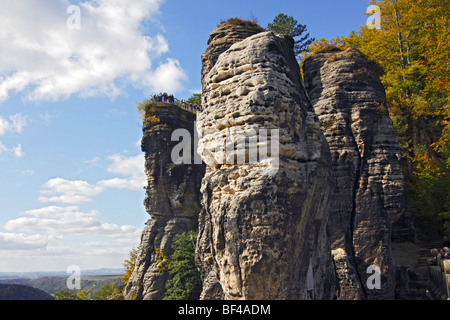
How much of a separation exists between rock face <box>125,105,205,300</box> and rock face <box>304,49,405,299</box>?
12.7 meters

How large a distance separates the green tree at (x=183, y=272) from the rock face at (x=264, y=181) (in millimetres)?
15893

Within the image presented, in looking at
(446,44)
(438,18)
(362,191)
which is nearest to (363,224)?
(362,191)

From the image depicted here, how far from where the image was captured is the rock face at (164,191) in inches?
1009

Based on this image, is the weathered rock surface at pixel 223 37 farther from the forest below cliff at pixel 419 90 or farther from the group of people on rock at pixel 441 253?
the group of people on rock at pixel 441 253

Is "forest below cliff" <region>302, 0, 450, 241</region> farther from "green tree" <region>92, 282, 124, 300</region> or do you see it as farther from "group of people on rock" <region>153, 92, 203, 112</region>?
"green tree" <region>92, 282, 124, 300</region>

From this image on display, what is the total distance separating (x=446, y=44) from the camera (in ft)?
68.2

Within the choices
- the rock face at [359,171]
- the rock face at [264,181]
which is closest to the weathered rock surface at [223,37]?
the rock face at [359,171]

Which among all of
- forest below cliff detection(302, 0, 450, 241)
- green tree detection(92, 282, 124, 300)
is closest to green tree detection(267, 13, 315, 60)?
forest below cliff detection(302, 0, 450, 241)

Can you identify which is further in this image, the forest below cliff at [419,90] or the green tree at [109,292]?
the green tree at [109,292]

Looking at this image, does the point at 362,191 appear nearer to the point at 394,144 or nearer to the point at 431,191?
the point at 394,144

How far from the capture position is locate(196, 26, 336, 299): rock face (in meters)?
6.35

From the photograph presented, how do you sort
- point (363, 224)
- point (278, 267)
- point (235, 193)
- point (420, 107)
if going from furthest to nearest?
point (420, 107) < point (363, 224) < point (235, 193) < point (278, 267)

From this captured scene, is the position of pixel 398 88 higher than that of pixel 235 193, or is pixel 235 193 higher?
pixel 398 88

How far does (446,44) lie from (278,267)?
20.6 metres
